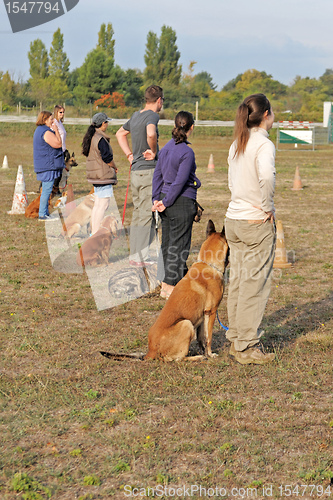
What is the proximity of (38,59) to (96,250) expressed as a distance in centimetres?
7264

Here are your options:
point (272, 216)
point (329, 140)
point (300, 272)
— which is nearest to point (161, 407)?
point (272, 216)

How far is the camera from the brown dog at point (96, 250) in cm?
805

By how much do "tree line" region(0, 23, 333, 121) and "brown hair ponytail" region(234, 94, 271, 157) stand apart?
139 ft

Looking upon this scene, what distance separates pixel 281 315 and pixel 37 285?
322 cm

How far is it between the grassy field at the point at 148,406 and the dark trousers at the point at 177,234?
53 cm

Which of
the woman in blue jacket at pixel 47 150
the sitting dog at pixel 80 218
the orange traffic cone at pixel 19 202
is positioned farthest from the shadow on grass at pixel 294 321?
the orange traffic cone at pixel 19 202

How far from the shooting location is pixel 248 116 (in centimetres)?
422

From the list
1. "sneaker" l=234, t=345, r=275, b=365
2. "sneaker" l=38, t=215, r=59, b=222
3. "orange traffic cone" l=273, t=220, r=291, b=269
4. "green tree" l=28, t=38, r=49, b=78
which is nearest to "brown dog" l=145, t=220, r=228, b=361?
"sneaker" l=234, t=345, r=275, b=365

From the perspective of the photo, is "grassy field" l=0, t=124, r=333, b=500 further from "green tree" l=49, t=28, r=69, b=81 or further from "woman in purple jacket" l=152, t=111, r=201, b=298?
"green tree" l=49, t=28, r=69, b=81

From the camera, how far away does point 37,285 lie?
720cm

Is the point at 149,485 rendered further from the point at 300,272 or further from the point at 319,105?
the point at 319,105

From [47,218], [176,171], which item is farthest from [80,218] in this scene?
[176,171]

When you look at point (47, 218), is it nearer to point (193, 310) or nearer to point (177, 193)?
point (177, 193)

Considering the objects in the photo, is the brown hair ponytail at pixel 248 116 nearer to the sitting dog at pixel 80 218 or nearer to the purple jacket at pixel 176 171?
the purple jacket at pixel 176 171
